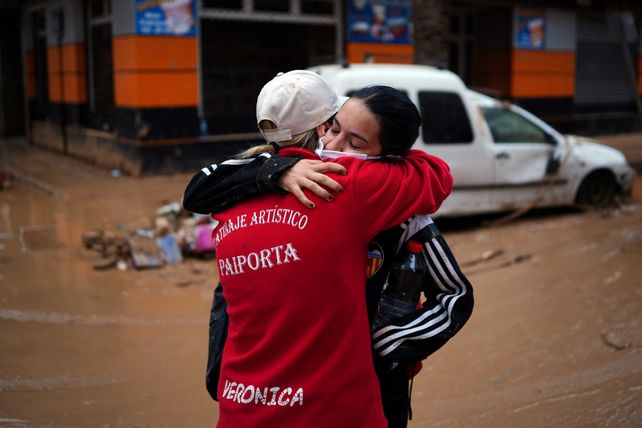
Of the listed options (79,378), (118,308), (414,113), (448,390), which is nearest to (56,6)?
(118,308)

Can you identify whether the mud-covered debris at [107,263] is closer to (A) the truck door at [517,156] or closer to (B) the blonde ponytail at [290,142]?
(A) the truck door at [517,156]

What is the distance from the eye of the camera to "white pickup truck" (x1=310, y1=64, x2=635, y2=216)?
7816 mm

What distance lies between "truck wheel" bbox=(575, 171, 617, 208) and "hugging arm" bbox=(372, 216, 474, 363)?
7.49 m

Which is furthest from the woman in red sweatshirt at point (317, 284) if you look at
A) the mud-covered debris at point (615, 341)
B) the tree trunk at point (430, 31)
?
the tree trunk at point (430, 31)

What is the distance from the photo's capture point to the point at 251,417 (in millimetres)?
1829

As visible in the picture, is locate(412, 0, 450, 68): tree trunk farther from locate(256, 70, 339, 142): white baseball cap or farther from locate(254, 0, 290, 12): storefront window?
locate(256, 70, 339, 142): white baseball cap

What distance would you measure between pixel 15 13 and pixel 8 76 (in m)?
1.59

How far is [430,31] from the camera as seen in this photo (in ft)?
35.3

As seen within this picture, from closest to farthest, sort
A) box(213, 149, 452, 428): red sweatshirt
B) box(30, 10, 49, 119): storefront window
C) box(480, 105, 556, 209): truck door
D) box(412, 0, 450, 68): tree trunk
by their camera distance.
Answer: box(213, 149, 452, 428): red sweatshirt, box(480, 105, 556, 209): truck door, box(412, 0, 450, 68): tree trunk, box(30, 10, 49, 119): storefront window

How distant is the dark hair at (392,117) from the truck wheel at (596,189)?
7.56m

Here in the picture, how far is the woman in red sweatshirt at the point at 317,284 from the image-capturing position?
1736mm

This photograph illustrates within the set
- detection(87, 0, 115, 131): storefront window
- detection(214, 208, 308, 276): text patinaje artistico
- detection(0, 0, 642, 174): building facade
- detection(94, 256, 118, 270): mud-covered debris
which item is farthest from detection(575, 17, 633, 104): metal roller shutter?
detection(214, 208, 308, 276): text patinaje artistico

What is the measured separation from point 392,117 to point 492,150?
21.6 feet

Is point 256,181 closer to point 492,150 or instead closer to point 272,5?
point 492,150
